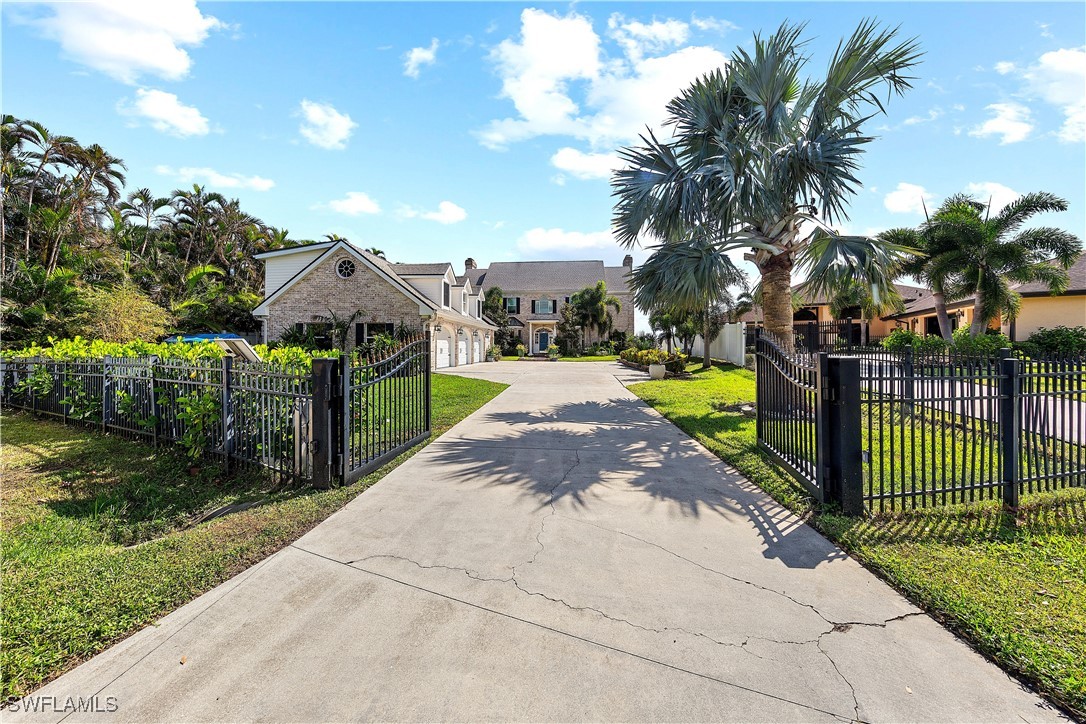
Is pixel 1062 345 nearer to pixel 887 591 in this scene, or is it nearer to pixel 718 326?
pixel 718 326

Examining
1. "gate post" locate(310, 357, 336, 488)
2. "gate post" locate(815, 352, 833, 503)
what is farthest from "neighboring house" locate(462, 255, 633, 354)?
"gate post" locate(815, 352, 833, 503)

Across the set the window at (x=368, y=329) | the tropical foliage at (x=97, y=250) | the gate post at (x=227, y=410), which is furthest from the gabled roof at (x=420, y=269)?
the gate post at (x=227, y=410)

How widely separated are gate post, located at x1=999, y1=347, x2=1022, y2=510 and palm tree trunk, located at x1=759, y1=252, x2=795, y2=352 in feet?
18.6

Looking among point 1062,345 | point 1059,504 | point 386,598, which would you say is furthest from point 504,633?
point 1062,345

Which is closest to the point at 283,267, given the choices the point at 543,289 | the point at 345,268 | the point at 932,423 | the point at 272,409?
the point at 345,268

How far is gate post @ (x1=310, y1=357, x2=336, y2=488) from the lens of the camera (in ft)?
16.9

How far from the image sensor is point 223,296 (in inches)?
1070

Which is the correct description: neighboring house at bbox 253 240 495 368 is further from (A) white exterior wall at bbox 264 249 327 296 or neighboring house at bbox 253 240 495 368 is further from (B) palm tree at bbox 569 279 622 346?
(B) palm tree at bbox 569 279 622 346

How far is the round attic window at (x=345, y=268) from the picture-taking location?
73.5 ft

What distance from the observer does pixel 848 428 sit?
4.36 metres

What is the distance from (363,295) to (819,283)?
18839 millimetres

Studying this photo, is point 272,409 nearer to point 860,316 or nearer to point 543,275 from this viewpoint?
point 860,316

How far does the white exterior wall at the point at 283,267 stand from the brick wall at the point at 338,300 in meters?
2.11

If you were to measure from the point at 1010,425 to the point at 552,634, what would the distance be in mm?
4926
